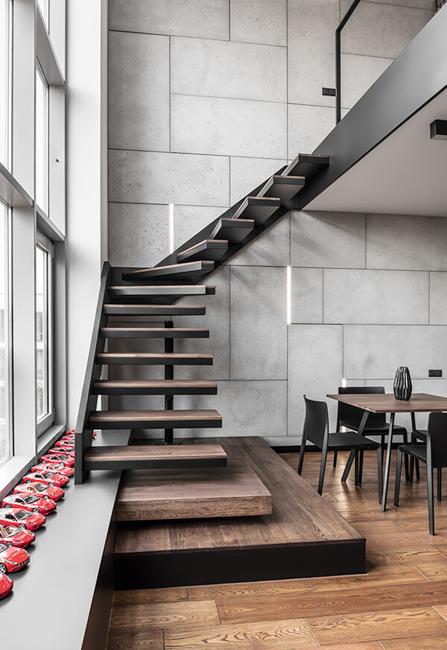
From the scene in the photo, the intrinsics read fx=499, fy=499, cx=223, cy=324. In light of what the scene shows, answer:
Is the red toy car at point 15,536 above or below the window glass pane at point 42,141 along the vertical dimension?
below

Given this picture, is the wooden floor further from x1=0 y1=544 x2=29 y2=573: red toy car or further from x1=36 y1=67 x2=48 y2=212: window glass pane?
x1=36 y1=67 x2=48 y2=212: window glass pane

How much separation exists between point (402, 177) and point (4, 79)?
319 cm

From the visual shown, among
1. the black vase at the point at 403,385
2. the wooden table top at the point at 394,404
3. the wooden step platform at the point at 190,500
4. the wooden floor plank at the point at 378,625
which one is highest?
the black vase at the point at 403,385

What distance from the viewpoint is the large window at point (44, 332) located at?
3.97 meters

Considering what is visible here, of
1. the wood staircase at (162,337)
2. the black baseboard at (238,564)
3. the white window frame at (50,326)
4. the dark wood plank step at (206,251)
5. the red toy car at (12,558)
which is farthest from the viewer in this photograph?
the dark wood plank step at (206,251)

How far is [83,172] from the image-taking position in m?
4.44

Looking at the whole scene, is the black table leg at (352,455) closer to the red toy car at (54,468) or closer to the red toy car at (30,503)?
the red toy car at (54,468)

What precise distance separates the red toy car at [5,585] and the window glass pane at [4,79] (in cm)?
240

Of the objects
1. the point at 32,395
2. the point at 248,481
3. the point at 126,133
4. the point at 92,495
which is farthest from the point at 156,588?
the point at 126,133

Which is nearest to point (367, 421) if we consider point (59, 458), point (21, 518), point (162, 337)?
point (162, 337)

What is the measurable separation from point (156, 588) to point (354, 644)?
1.00m

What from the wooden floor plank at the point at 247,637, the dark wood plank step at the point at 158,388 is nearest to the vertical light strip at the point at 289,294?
the dark wood plank step at the point at 158,388

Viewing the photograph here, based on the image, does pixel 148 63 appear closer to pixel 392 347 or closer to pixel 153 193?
pixel 153 193

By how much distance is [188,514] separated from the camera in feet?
9.29
